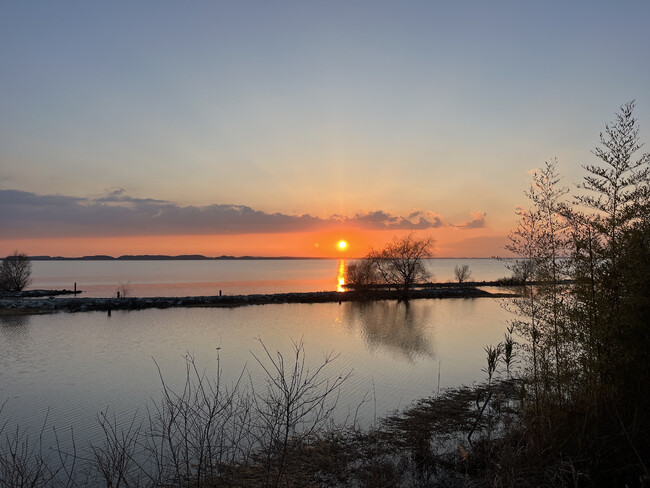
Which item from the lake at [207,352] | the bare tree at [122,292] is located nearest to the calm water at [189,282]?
the bare tree at [122,292]

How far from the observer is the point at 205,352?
1738cm

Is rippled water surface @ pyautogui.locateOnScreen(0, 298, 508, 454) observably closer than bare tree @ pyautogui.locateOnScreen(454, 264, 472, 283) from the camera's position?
Yes

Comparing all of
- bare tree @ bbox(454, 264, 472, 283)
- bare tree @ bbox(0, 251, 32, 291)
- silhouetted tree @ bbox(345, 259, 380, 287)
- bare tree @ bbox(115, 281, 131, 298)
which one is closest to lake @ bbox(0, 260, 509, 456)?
bare tree @ bbox(115, 281, 131, 298)

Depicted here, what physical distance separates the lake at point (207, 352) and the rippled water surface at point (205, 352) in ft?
0.14

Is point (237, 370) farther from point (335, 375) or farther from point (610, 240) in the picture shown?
point (610, 240)

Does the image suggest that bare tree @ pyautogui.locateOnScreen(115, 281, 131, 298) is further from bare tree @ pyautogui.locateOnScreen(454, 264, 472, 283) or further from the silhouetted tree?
bare tree @ pyautogui.locateOnScreen(454, 264, 472, 283)

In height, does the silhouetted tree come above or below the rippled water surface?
above

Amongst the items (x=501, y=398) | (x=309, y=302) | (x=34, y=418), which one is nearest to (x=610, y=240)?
(x=501, y=398)

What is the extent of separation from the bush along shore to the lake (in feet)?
9.26

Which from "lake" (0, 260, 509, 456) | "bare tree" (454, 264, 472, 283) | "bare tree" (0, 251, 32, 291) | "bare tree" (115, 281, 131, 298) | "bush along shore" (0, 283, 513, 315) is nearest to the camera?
"lake" (0, 260, 509, 456)

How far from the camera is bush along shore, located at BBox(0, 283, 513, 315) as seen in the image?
104ft

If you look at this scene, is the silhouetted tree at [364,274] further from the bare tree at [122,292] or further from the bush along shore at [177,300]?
the bare tree at [122,292]

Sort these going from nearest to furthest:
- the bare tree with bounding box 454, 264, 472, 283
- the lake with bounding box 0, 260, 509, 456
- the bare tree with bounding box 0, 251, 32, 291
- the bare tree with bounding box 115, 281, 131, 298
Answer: the lake with bounding box 0, 260, 509, 456 → the bare tree with bounding box 115, 281, 131, 298 → the bare tree with bounding box 0, 251, 32, 291 → the bare tree with bounding box 454, 264, 472, 283

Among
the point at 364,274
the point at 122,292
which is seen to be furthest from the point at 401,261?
the point at 122,292
